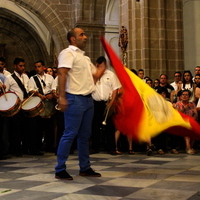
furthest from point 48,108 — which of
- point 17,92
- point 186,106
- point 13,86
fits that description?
point 186,106

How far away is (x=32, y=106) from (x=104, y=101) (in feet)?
4.59

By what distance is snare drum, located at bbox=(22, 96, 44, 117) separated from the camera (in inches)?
324

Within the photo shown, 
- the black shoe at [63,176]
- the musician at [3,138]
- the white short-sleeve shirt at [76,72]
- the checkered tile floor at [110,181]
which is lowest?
the checkered tile floor at [110,181]

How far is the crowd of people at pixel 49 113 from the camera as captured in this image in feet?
27.3

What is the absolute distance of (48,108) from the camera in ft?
29.4

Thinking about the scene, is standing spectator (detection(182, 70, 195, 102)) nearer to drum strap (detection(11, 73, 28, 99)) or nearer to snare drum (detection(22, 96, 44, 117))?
snare drum (detection(22, 96, 44, 117))

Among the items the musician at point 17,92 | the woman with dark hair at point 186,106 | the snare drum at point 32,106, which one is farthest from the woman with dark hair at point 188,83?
the musician at point 17,92

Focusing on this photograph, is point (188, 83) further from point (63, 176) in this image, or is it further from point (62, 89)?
point (63, 176)

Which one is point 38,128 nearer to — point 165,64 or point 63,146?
point 63,146

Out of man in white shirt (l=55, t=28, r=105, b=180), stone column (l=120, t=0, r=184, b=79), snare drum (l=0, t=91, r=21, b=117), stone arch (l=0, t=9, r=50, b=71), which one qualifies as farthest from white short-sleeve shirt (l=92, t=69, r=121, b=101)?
stone arch (l=0, t=9, r=50, b=71)

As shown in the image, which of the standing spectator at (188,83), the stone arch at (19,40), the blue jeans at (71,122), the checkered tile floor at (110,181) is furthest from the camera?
the stone arch at (19,40)

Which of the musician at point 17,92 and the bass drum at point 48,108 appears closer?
the musician at point 17,92

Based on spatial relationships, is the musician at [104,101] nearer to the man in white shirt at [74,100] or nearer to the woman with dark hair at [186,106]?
the woman with dark hair at [186,106]

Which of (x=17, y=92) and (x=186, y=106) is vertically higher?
(x=17, y=92)
